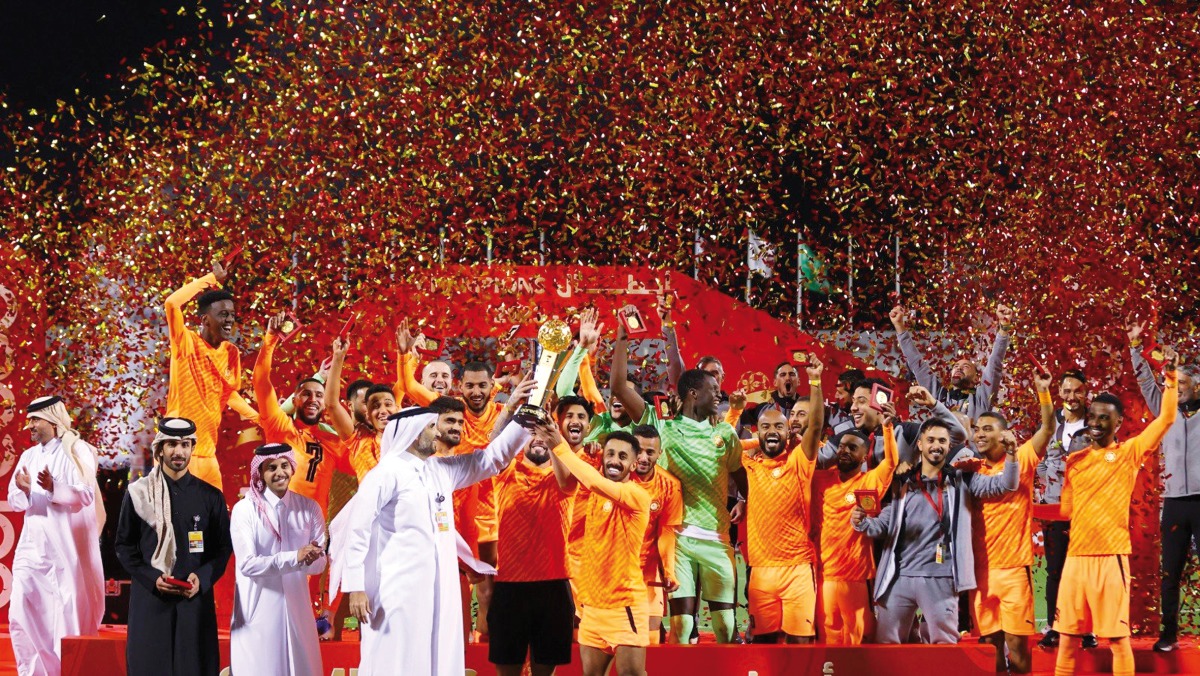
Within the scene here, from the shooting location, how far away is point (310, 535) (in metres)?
7.41

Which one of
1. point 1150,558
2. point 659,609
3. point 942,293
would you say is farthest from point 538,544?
point 942,293

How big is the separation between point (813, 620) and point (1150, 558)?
3.10m

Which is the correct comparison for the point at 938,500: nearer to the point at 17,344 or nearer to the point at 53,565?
the point at 53,565

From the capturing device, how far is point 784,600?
328 inches

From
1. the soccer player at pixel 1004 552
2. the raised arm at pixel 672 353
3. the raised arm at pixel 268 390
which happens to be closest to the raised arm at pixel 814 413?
the soccer player at pixel 1004 552

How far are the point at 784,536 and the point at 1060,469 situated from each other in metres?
2.70

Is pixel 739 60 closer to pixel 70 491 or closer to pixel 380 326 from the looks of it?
pixel 380 326

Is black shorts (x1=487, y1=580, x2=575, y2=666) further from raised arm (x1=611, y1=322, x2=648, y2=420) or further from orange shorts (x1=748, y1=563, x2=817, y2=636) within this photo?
raised arm (x1=611, y1=322, x2=648, y2=420)

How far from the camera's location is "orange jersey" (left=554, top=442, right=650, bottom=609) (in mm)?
7348

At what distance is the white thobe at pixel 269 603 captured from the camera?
7.06 m

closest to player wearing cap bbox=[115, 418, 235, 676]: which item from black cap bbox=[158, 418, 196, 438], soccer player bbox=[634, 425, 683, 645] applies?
black cap bbox=[158, 418, 196, 438]

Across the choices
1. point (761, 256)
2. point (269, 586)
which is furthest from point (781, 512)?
point (761, 256)

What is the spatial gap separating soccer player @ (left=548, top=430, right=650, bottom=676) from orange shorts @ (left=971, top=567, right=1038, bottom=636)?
7.54 feet

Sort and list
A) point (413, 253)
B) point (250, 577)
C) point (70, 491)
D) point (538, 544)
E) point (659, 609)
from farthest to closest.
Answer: point (413, 253), point (70, 491), point (659, 609), point (538, 544), point (250, 577)
